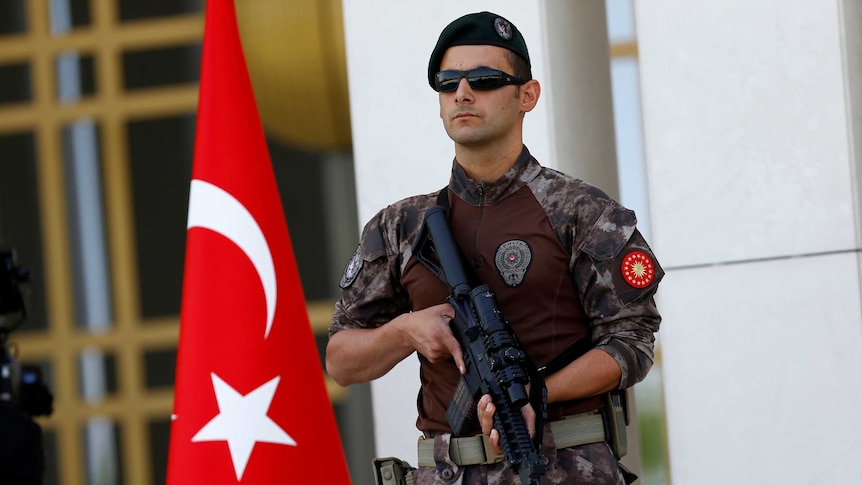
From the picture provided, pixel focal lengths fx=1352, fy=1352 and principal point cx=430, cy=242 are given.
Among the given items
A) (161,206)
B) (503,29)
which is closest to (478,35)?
(503,29)

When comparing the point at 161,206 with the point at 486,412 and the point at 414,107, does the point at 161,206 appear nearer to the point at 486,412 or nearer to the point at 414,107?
the point at 414,107

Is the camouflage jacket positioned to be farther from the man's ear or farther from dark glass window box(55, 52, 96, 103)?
dark glass window box(55, 52, 96, 103)

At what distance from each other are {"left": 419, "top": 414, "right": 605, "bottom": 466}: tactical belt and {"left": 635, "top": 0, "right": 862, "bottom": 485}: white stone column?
146 centimetres

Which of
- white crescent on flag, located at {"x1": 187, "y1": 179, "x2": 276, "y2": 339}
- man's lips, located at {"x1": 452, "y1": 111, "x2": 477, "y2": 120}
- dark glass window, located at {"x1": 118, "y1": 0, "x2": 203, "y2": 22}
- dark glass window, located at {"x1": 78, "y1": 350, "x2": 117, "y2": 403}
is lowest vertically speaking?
dark glass window, located at {"x1": 78, "y1": 350, "x2": 117, "y2": 403}

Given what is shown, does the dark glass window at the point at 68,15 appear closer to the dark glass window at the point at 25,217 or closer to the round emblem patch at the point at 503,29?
the dark glass window at the point at 25,217

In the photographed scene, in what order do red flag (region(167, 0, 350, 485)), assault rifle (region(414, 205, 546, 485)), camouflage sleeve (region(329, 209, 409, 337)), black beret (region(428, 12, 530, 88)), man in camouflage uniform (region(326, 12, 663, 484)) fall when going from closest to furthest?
assault rifle (region(414, 205, 546, 485))
man in camouflage uniform (region(326, 12, 663, 484))
black beret (region(428, 12, 530, 88))
camouflage sleeve (region(329, 209, 409, 337))
red flag (region(167, 0, 350, 485))

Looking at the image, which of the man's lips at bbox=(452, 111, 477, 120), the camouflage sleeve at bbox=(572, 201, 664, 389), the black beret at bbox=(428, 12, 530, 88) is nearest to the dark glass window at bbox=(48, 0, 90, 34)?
the black beret at bbox=(428, 12, 530, 88)

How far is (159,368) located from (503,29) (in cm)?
367

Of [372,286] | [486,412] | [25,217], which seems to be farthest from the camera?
[25,217]

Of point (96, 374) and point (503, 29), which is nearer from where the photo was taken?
point (503, 29)

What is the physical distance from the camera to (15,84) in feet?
20.1

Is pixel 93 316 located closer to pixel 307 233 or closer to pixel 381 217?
pixel 307 233

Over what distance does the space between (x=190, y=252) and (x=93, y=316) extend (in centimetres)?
207

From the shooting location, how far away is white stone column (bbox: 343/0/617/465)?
13.7ft
